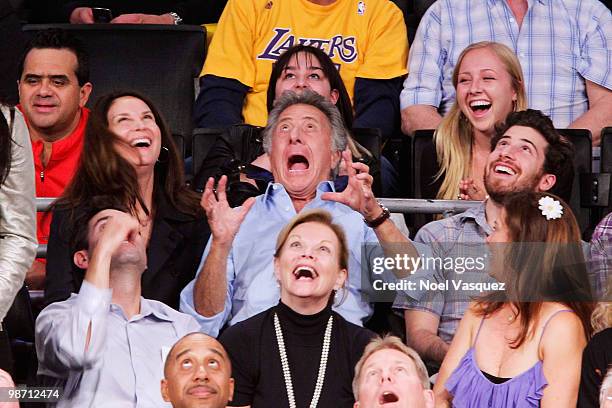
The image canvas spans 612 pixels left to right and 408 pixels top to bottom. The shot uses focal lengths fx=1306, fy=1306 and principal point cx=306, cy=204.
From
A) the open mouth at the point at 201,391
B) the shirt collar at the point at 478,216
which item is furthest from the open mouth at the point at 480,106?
the open mouth at the point at 201,391

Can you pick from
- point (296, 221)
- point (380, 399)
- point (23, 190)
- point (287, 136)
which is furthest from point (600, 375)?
point (23, 190)

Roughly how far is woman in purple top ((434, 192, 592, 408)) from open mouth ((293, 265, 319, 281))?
1.16 feet

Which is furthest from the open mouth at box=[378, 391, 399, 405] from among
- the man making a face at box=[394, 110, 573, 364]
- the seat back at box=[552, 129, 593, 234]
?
the seat back at box=[552, 129, 593, 234]

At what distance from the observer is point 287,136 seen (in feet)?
11.0

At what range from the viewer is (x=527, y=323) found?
282 cm

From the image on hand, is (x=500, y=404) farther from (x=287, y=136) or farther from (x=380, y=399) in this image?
(x=287, y=136)

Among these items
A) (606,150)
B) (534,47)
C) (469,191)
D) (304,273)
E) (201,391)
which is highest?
(534,47)

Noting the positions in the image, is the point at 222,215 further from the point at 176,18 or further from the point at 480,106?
the point at 176,18

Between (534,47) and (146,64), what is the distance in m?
1.24

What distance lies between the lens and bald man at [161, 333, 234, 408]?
2633mm

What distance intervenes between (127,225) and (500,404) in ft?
3.02

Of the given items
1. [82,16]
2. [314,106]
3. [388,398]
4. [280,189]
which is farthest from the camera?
[82,16]

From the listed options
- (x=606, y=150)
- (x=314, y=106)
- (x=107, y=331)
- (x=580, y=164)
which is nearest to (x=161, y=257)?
(x=107, y=331)

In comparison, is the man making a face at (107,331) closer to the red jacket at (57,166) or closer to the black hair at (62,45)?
the red jacket at (57,166)
